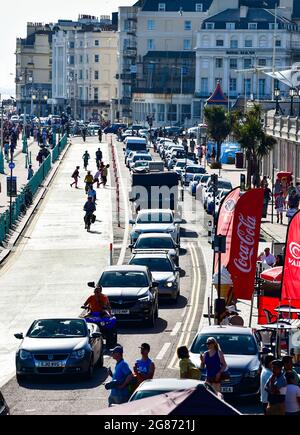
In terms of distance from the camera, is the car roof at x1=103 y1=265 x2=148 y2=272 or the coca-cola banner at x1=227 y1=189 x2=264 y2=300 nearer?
the coca-cola banner at x1=227 y1=189 x2=264 y2=300

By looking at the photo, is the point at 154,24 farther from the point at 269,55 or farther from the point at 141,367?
the point at 141,367

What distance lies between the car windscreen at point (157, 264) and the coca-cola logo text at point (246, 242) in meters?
7.43

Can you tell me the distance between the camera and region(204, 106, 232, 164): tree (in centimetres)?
9700

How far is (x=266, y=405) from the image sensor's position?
20719mm

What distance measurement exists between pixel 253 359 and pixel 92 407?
2760 millimetres

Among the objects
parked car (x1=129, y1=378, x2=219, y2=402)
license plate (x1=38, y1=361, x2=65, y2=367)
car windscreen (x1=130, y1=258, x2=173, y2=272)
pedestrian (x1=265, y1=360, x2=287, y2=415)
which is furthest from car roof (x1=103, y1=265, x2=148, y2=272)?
parked car (x1=129, y1=378, x2=219, y2=402)

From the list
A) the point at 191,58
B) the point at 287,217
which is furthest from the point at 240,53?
the point at 287,217

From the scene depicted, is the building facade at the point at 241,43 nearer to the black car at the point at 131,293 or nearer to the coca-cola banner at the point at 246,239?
the black car at the point at 131,293

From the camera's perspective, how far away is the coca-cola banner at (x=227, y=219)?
30.4 metres

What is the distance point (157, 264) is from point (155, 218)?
1215 centimetres

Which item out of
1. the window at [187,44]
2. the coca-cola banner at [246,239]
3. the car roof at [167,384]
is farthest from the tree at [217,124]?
the window at [187,44]

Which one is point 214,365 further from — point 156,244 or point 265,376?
point 156,244

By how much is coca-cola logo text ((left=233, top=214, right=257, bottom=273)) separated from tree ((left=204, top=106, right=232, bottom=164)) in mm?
66183

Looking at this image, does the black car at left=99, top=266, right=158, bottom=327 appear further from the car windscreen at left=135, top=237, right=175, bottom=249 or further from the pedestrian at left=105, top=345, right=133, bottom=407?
the pedestrian at left=105, top=345, right=133, bottom=407
